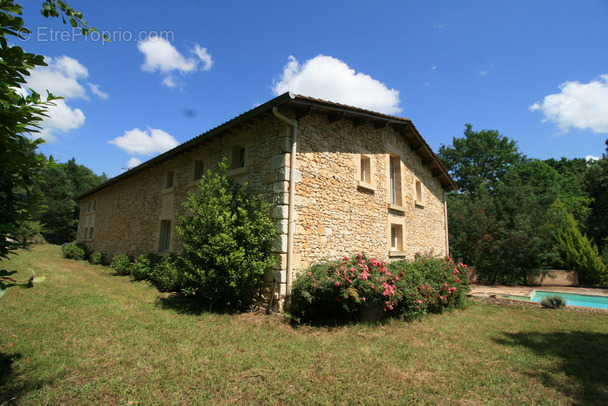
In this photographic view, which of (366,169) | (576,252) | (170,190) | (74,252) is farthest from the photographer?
(74,252)

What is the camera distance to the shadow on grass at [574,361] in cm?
365

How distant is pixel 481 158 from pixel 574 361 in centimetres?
2841

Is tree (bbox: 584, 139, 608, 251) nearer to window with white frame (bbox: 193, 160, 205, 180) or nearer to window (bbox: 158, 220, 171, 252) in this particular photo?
window with white frame (bbox: 193, 160, 205, 180)

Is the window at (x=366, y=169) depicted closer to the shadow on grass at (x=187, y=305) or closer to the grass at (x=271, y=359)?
the grass at (x=271, y=359)

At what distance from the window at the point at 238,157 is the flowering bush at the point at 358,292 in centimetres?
372

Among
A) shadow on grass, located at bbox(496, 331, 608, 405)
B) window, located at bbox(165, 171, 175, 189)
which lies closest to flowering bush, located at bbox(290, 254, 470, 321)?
shadow on grass, located at bbox(496, 331, 608, 405)

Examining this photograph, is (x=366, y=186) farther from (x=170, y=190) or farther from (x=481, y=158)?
(x=481, y=158)

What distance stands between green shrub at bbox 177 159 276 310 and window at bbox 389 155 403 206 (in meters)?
5.67

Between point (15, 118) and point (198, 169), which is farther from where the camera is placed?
point (198, 169)

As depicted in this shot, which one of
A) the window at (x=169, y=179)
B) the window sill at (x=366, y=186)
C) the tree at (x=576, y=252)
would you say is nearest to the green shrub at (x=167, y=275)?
the window at (x=169, y=179)

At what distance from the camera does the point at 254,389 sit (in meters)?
3.47

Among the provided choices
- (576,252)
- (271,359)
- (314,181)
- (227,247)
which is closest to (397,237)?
(314,181)

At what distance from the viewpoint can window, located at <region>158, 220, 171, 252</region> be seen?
11172mm

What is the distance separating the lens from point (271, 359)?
4.31m
